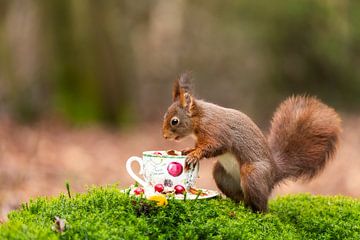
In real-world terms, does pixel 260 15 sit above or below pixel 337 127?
above

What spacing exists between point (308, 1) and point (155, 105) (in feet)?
11.5

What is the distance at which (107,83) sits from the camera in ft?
32.6

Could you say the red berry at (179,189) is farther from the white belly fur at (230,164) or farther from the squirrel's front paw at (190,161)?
the white belly fur at (230,164)

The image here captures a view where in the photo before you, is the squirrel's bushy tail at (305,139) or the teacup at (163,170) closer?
the teacup at (163,170)

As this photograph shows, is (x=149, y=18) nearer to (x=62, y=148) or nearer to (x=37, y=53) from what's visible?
A: (x=37, y=53)

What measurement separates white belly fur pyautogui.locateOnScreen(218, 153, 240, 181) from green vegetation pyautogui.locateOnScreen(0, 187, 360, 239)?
6.9 inches

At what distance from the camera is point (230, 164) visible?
9.97ft

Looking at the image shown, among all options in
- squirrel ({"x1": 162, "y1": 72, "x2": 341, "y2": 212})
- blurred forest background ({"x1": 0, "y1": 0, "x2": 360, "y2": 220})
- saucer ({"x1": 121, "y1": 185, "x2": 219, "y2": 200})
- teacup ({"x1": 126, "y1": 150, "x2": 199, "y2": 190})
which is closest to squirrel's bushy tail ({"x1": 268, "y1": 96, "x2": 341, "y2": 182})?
squirrel ({"x1": 162, "y1": 72, "x2": 341, "y2": 212})

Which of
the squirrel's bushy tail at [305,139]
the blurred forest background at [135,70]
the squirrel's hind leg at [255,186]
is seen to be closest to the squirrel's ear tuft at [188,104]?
the squirrel's hind leg at [255,186]

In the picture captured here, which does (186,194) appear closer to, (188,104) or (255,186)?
(255,186)

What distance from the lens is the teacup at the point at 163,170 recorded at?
9.12ft

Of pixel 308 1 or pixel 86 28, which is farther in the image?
pixel 308 1

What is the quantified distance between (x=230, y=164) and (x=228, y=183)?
0.40 ft

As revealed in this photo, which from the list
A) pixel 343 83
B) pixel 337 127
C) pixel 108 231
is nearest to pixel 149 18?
pixel 343 83
